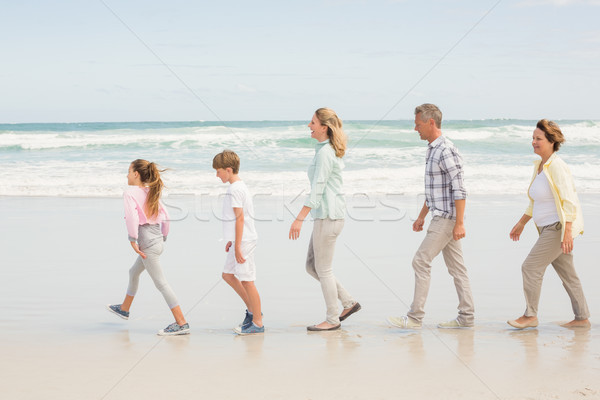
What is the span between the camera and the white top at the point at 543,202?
4.48 metres

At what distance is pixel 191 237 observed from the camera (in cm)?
798

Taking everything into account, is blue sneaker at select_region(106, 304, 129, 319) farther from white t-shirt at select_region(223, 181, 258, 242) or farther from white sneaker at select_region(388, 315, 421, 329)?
white sneaker at select_region(388, 315, 421, 329)

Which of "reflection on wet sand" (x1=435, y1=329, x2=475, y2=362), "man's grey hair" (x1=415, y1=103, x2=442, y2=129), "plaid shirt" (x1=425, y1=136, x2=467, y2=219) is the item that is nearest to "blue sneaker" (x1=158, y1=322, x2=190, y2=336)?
"reflection on wet sand" (x1=435, y1=329, x2=475, y2=362)

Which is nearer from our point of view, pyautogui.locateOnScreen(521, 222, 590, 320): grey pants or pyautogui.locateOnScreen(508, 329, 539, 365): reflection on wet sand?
pyautogui.locateOnScreen(508, 329, 539, 365): reflection on wet sand

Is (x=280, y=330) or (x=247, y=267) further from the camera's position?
(x=280, y=330)

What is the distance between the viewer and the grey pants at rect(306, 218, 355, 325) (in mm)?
4473

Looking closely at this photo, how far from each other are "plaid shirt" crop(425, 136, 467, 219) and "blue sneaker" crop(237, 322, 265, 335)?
143 cm

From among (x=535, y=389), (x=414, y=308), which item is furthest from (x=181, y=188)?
(x=535, y=389)

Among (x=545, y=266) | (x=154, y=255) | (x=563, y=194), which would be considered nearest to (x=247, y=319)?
(x=154, y=255)

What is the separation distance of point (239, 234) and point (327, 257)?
636mm

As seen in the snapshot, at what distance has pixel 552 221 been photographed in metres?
4.49

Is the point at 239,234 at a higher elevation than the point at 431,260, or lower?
higher

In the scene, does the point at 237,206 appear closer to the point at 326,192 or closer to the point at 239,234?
the point at 239,234

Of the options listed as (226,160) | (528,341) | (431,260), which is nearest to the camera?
(528,341)
